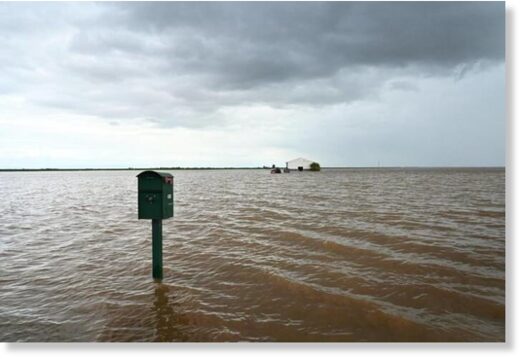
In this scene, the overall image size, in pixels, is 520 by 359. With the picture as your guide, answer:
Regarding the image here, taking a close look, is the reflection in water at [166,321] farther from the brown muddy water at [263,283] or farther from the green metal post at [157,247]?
the green metal post at [157,247]

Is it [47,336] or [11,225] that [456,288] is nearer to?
[47,336]

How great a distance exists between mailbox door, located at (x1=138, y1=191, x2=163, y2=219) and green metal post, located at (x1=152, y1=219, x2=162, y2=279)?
0.26m

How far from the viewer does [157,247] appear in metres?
5.82

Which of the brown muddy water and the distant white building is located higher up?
the distant white building

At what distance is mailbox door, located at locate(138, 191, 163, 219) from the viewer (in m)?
5.41

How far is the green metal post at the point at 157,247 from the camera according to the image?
18.6ft

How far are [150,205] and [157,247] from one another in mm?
878

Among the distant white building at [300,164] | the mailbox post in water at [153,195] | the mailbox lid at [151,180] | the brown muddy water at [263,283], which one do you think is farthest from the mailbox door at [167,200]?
the distant white building at [300,164]

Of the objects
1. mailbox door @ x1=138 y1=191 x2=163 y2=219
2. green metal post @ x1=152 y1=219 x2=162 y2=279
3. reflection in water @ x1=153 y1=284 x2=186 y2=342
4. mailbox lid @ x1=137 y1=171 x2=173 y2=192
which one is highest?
mailbox lid @ x1=137 y1=171 x2=173 y2=192

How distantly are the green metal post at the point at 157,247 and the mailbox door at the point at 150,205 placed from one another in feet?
0.85

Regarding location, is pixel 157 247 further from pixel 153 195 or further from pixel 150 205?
pixel 153 195

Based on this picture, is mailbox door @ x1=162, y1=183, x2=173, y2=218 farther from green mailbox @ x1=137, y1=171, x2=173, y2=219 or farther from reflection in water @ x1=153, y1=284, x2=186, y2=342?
reflection in water @ x1=153, y1=284, x2=186, y2=342

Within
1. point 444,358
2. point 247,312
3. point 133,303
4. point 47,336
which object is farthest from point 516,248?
point 47,336

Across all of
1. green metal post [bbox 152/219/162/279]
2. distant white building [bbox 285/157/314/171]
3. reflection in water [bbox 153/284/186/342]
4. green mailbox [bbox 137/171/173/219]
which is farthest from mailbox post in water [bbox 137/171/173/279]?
distant white building [bbox 285/157/314/171]
